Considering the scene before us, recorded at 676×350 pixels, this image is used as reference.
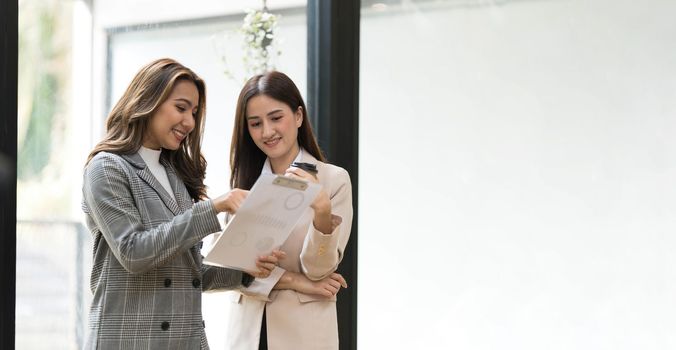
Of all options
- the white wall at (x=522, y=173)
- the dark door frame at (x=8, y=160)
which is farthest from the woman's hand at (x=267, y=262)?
the white wall at (x=522, y=173)

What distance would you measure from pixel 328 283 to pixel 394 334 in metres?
0.87

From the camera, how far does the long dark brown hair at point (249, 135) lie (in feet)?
7.89

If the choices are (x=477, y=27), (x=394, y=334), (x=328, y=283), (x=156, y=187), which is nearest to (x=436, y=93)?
(x=477, y=27)

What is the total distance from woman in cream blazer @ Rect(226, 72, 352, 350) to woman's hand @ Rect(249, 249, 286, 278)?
A: 5.3 inches

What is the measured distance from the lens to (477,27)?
10.8 ft

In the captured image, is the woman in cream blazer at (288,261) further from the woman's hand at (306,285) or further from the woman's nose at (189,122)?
the woman's nose at (189,122)

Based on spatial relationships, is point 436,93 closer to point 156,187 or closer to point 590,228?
point 590,228

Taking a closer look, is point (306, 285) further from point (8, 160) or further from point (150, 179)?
point (8, 160)

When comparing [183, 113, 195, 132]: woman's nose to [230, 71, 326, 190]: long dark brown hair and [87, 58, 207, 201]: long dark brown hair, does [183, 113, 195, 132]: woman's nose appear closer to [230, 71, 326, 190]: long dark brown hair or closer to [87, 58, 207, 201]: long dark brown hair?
[87, 58, 207, 201]: long dark brown hair

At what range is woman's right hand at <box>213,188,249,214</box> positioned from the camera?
1950 mm

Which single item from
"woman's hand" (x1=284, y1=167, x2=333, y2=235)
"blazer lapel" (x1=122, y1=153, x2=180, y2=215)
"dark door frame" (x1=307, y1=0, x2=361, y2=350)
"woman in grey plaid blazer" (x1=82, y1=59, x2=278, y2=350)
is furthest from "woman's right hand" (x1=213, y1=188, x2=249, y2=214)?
"dark door frame" (x1=307, y1=0, x2=361, y2=350)

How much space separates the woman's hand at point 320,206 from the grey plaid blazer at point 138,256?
31cm

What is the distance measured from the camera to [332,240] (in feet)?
7.50

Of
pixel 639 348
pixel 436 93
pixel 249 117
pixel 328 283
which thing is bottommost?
pixel 639 348
